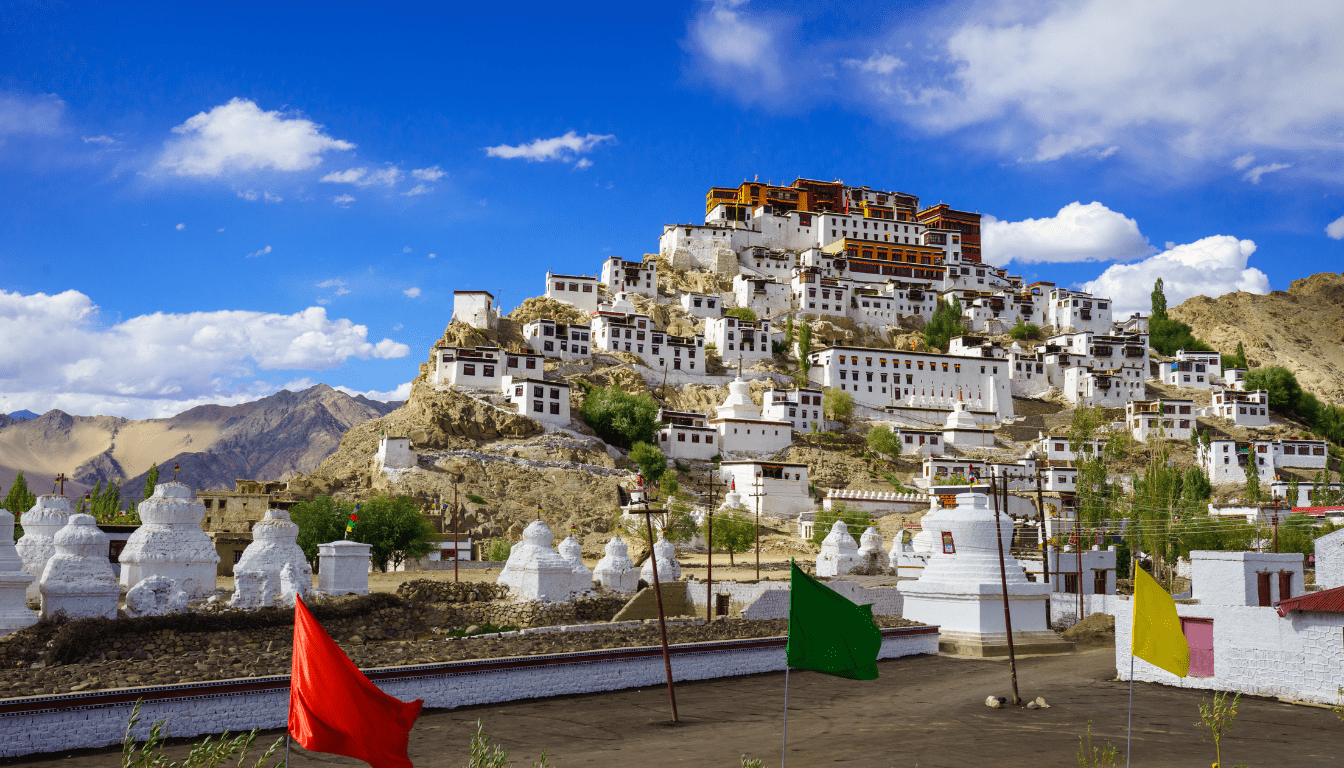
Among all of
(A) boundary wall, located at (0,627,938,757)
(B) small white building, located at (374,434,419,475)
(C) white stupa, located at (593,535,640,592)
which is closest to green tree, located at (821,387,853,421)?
(B) small white building, located at (374,434,419,475)

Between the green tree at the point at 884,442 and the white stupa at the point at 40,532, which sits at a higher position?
the green tree at the point at 884,442

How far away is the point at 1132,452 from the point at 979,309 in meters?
27.0

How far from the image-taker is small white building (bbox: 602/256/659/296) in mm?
100062

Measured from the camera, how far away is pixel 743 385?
278 feet

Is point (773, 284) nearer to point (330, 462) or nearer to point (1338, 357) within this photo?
point (330, 462)

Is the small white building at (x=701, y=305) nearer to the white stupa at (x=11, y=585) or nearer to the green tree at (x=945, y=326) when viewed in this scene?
the green tree at (x=945, y=326)

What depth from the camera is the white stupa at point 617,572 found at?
1347 inches

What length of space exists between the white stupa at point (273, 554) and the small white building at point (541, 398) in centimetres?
4531

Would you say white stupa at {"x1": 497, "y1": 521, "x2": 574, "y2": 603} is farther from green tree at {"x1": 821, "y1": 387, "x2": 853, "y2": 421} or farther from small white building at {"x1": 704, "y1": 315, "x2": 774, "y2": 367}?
small white building at {"x1": 704, "y1": 315, "x2": 774, "y2": 367}

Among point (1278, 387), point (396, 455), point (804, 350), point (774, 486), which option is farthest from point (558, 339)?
point (1278, 387)

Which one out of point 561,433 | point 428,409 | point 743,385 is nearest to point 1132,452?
point 743,385

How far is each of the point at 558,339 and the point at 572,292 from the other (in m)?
13.3

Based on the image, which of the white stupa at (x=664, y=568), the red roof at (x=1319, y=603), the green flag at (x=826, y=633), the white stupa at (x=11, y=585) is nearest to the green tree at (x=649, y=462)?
the white stupa at (x=664, y=568)

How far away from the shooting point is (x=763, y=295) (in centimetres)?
10269
